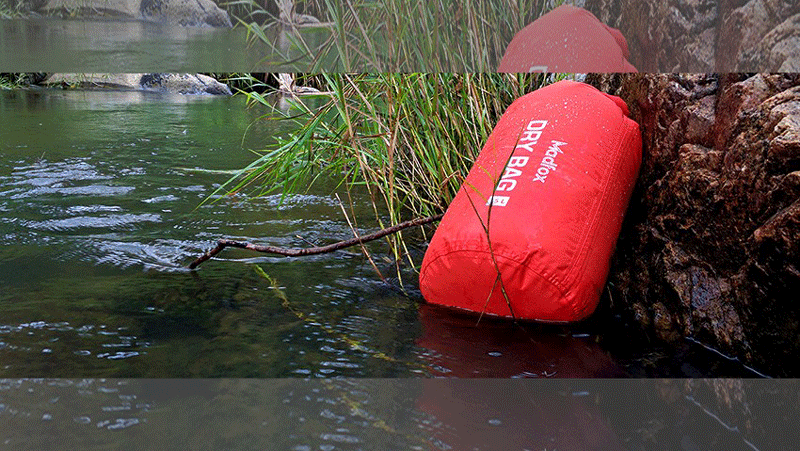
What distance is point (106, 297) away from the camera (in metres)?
1.89

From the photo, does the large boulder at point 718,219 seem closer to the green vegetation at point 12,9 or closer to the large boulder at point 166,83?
the green vegetation at point 12,9

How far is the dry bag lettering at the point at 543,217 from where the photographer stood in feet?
5.40

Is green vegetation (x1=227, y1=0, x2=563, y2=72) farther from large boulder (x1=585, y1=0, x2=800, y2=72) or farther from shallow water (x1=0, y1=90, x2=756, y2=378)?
shallow water (x1=0, y1=90, x2=756, y2=378)

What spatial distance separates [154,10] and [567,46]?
47 centimetres

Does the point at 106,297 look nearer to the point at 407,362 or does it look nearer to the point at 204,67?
the point at 407,362

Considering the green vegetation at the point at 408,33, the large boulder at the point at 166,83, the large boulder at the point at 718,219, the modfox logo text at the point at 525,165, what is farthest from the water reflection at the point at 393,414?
the large boulder at the point at 166,83

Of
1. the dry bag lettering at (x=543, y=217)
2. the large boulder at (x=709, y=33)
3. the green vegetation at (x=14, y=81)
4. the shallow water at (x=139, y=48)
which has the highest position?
the large boulder at (x=709, y=33)

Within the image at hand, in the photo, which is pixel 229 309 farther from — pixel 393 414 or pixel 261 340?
pixel 393 414

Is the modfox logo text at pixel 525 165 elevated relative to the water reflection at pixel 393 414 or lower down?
elevated

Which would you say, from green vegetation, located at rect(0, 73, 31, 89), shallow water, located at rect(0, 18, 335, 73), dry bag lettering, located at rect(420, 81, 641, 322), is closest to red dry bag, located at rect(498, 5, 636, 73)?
shallow water, located at rect(0, 18, 335, 73)

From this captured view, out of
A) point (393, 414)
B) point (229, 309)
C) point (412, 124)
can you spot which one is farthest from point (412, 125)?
point (393, 414)

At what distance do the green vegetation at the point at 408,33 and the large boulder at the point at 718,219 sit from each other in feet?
2.69

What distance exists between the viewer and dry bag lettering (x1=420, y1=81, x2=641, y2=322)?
165 cm

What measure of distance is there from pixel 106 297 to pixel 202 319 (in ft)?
1.05
